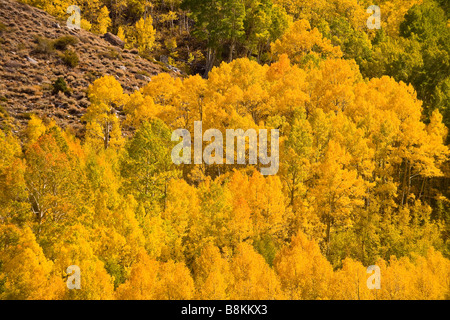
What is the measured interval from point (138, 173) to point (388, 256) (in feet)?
84.4

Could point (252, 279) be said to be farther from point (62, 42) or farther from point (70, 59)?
point (62, 42)

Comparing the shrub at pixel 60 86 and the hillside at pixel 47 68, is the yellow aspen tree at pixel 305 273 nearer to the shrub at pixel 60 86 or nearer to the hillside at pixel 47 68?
the hillside at pixel 47 68

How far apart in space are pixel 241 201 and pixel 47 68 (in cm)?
5118

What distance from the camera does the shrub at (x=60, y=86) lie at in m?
70.0

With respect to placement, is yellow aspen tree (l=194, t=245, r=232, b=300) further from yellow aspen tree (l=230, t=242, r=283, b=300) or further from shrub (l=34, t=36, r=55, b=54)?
shrub (l=34, t=36, r=55, b=54)

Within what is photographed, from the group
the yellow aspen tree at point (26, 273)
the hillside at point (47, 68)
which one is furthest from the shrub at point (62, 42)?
the yellow aspen tree at point (26, 273)

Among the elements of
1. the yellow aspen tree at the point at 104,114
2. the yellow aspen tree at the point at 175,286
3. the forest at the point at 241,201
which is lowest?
the yellow aspen tree at the point at 175,286

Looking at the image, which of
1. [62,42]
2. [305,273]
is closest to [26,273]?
[305,273]

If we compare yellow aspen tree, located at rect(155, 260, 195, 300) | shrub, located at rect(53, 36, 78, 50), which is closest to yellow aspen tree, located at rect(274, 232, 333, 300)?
yellow aspen tree, located at rect(155, 260, 195, 300)

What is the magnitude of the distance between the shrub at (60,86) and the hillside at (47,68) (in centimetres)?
61

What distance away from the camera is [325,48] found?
222ft

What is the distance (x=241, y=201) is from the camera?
3991 cm

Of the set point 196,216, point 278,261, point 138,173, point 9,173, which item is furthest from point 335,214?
point 9,173
